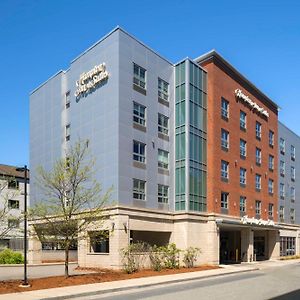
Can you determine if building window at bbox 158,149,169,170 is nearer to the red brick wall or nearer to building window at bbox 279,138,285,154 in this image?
the red brick wall

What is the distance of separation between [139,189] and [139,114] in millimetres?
6159

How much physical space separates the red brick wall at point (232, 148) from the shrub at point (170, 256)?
6698mm

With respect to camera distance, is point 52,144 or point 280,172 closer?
point 52,144

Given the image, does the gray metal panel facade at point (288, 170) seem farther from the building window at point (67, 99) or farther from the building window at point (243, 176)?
the building window at point (67, 99)

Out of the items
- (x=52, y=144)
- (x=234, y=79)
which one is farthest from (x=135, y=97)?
(x=234, y=79)

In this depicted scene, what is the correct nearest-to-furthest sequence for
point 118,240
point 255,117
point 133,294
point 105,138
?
point 133,294, point 118,240, point 105,138, point 255,117

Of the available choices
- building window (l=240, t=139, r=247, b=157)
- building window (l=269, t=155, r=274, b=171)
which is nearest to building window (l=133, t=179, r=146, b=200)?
building window (l=240, t=139, r=247, b=157)

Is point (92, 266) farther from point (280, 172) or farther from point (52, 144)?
point (280, 172)

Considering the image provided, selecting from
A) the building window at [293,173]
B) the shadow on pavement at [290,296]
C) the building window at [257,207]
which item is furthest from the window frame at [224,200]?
the building window at [293,173]

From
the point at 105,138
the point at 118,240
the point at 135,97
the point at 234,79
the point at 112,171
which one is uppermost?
the point at 234,79

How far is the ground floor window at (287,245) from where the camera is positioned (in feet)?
190

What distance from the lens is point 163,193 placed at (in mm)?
37938

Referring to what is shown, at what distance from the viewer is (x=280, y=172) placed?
60.3 m

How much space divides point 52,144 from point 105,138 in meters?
9.65
